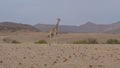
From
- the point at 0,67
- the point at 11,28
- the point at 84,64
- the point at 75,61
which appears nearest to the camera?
the point at 0,67

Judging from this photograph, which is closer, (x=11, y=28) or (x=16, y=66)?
(x=16, y=66)

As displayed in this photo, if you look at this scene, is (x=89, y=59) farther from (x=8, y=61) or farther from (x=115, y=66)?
(x=8, y=61)

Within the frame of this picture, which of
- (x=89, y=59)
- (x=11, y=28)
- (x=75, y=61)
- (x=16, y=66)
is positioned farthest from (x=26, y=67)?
(x=11, y=28)

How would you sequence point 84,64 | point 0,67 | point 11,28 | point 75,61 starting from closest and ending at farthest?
point 0,67
point 84,64
point 75,61
point 11,28

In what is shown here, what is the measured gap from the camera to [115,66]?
1527cm

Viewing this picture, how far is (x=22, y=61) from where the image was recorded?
16578mm

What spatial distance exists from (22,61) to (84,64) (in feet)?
8.54

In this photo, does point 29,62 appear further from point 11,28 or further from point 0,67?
point 11,28

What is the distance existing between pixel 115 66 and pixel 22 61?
382cm

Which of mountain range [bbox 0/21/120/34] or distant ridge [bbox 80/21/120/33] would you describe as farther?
distant ridge [bbox 80/21/120/33]

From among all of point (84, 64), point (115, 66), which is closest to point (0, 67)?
point (84, 64)

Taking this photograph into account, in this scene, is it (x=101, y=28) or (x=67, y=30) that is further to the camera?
(x=67, y=30)

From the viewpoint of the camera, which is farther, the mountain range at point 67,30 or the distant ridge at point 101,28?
the distant ridge at point 101,28

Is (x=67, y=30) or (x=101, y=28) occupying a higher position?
(x=101, y=28)
